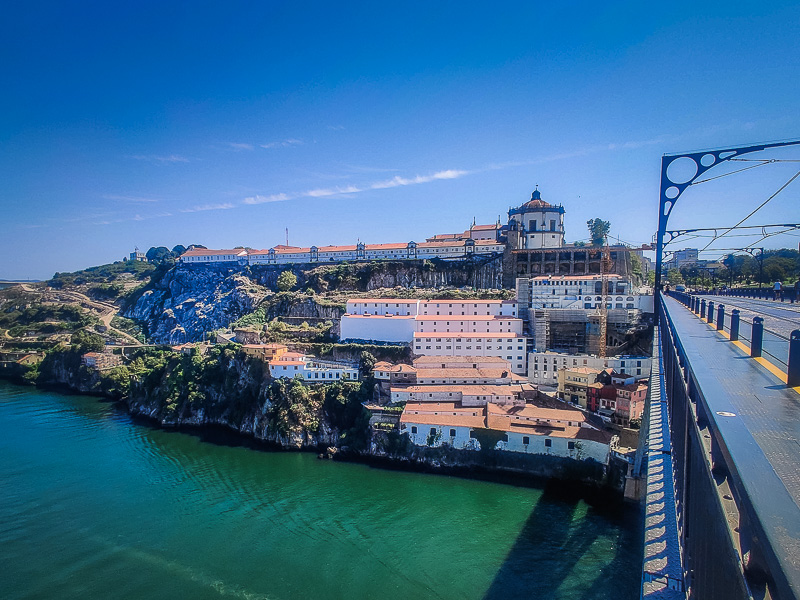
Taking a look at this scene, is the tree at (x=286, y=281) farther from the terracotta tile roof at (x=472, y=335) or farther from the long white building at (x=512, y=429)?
the long white building at (x=512, y=429)

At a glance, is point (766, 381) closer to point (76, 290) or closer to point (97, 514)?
point (97, 514)

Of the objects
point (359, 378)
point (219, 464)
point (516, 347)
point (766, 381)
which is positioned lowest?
point (219, 464)

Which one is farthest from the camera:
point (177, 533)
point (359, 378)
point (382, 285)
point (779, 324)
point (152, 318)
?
point (152, 318)

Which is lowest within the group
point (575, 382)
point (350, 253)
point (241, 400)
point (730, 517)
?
point (241, 400)

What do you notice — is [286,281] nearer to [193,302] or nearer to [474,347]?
[193,302]

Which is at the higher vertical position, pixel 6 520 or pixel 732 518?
pixel 732 518

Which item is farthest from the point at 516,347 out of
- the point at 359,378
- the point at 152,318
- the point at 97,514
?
the point at 152,318

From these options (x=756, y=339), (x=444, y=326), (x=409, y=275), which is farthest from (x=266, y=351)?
(x=756, y=339)
